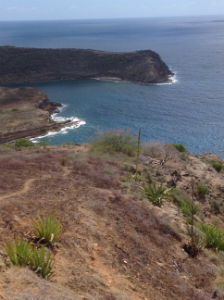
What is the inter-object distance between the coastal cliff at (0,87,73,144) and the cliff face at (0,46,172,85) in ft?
74.6

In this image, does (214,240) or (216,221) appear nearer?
(214,240)

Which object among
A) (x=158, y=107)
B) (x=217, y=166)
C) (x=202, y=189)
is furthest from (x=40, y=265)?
(x=158, y=107)

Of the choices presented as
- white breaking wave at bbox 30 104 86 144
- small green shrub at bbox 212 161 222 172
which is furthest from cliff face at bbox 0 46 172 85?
small green shrub at bbox 212 161 222 172

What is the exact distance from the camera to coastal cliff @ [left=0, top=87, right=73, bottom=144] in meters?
42.2

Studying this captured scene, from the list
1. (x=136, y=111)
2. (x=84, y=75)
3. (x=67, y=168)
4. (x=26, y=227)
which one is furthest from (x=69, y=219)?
(x=84, y=75)

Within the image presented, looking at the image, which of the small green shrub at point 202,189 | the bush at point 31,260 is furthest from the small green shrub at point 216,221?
the bush at point 31,260

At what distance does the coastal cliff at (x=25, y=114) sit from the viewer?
4222 cm

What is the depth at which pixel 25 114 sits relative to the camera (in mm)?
47312

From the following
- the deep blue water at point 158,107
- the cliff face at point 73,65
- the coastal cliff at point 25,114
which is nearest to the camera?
the deep blue water at point 158,107

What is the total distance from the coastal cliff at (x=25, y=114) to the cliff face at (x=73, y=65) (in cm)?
2273

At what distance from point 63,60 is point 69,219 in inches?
3117

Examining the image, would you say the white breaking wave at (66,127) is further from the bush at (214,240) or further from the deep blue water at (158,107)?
the bush at (214,240)

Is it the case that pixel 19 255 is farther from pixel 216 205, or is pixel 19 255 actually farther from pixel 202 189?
pixel 202 189

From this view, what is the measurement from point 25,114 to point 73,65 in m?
39.5
